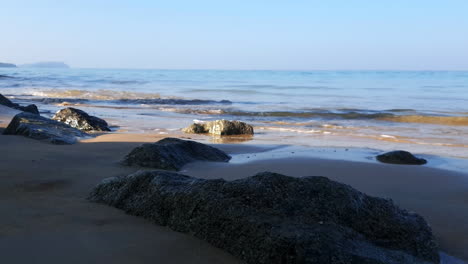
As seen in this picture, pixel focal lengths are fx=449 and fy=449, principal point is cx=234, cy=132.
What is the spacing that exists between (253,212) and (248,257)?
0.27 meters

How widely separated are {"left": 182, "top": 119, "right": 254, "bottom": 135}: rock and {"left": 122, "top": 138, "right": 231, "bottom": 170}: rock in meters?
3.84

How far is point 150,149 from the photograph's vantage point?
534 cm

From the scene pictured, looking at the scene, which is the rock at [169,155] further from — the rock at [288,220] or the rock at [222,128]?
the rock at [222,128]

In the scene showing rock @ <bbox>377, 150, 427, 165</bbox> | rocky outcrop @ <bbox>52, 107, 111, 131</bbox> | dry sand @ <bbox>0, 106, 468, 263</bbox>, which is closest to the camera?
dry sand @ <bbox>0, 106, 468, 263</bbox>

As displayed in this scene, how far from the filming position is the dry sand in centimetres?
250

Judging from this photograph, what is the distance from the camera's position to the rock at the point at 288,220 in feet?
7.36

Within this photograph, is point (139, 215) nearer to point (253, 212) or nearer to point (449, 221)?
point (253, 212)

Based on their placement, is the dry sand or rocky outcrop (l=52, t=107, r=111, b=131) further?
rocky outcrop (l=52, t=107, r=111, b=131)

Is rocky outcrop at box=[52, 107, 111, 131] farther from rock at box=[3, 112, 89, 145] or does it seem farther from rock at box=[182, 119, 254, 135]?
rock at box=[182, 119, 254, 135]

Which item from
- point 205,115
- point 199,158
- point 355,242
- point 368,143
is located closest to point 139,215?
point 355,242

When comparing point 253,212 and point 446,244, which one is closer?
point 253,212

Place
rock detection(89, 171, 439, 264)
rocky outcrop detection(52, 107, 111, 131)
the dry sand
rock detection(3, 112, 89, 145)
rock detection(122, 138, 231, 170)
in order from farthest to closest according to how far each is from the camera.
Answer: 1. rocky outcrop detection(52, 107, 111, 131)
2. rock detection(3, 112, 89, 145)
3. rock detection(122, 138, 231, 170)
4. the dry sand
5. rock detection(89, 171, 439, 264)

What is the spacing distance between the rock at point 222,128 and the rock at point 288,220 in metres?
6.82

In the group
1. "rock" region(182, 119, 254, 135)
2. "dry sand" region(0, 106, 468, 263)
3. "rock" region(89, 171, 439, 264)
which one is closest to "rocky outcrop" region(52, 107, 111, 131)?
"rock" region(182, 119, 254, 135)
